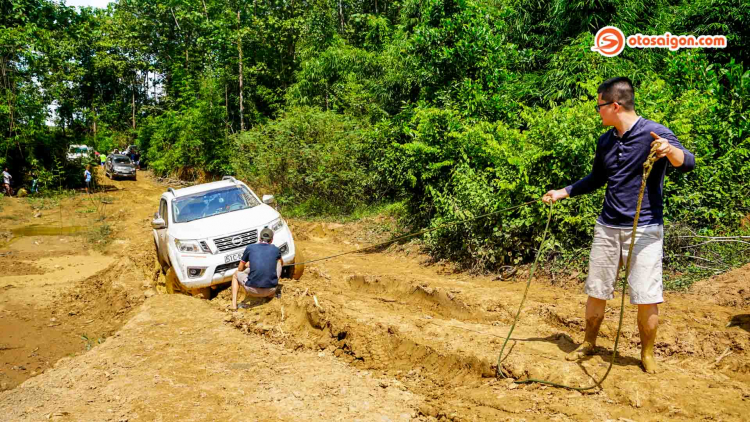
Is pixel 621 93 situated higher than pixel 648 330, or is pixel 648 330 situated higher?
pixel 621 93

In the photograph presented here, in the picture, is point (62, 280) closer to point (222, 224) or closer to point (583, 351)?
point (222, 224)

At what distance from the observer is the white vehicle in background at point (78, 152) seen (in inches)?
1029

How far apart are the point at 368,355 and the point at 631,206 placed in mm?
3024

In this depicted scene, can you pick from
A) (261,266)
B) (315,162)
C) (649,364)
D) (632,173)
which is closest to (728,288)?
(649,364)

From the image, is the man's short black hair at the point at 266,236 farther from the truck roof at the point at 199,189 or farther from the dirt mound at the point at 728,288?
the dirt mound at the point at 728,288

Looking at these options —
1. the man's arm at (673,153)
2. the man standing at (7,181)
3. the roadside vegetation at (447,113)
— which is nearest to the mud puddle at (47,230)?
the roadside vegetation at (447,113)

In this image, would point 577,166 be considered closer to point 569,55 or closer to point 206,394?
point 569,55

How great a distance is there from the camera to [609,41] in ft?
37.1

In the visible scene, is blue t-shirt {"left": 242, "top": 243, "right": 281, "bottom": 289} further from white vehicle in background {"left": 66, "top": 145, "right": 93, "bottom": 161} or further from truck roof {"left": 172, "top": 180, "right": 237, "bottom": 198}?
white vehicle in background {"left": 66, "top": 145, "right": 93, "bottom": 161}

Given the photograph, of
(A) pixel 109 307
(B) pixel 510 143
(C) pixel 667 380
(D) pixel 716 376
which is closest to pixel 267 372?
(C) pixel 667 380

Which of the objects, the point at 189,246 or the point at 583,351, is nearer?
the point at 583,351

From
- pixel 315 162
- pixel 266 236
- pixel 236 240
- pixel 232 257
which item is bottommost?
pixel 232 257

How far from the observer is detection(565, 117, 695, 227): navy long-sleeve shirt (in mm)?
3795

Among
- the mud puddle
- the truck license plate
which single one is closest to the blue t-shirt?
the truck license plate
